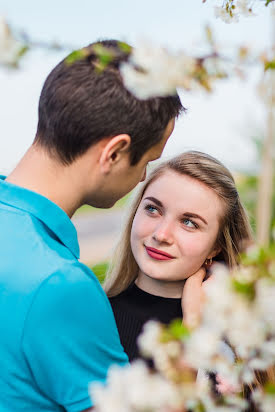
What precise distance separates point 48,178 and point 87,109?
0.73ft

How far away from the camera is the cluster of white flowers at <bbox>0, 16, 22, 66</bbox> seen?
88cm

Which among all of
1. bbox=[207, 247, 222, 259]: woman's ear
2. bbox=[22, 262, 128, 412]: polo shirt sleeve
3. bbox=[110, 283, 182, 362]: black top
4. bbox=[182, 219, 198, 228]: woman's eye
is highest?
bbox=[22, 262, 128, 412]: polo shirt sleeve

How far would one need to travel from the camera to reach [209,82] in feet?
2.94

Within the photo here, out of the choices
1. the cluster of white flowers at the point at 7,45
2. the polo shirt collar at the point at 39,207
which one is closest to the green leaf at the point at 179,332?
the cluster of white flowers at the point at 7,45

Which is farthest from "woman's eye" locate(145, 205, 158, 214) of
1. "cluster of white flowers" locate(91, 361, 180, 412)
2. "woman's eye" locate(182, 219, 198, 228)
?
"cluster of white flowers" locate(91, 361, 180, 412)

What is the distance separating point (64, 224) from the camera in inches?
61.0

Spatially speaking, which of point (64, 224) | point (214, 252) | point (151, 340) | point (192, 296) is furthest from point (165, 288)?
point (151, 340)

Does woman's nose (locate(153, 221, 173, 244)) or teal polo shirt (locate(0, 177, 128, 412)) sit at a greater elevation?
teal polo shirt (locate(0, 177, 128, 412))

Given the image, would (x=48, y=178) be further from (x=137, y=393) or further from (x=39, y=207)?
(x=137, y=393)

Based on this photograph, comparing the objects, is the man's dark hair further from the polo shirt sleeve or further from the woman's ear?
the woman's ear

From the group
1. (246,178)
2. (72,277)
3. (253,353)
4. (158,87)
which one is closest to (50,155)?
(72,277)

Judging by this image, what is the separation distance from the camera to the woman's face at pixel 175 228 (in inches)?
84.3

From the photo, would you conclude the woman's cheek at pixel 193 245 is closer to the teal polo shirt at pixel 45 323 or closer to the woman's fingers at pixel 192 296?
the woman's fingers at pixel 192 296

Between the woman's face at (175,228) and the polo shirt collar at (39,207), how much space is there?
627 mm
